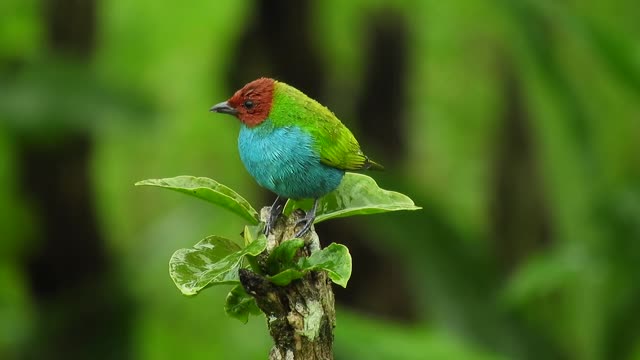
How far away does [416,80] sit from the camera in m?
10.7

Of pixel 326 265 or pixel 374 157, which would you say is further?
pixel 374 157

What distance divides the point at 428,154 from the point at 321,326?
1041cm

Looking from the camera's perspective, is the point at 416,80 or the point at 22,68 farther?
the point at 416,80

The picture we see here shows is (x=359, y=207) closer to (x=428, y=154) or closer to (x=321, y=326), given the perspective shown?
(x=321, y=326)

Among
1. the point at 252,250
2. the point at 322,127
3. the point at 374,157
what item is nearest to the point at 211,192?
the point at 252,250

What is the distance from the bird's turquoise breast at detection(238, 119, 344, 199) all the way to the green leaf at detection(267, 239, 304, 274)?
0.08m

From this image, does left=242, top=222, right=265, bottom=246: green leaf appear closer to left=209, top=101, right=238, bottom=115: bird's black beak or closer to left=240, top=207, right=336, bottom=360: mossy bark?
left=240, top=207, right=336, bottom=360: mossy bark

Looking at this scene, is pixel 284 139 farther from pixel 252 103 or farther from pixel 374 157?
pixel 374 157

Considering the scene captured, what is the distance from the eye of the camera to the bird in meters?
1.90

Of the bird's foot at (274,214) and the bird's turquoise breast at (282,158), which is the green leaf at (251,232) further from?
the bird's turquoise breast at (282,158)

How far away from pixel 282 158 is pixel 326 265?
190mm

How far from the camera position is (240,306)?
81.9 inches

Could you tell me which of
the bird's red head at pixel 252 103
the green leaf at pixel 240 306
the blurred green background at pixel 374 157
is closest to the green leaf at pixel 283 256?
the green leaf at pixel 240 306

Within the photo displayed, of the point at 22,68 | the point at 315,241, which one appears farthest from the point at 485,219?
the point at 315,241
